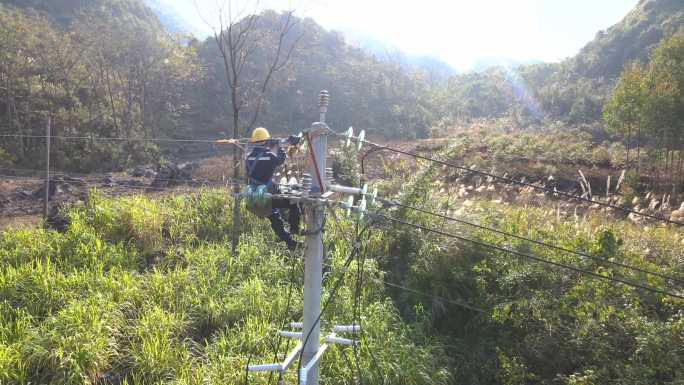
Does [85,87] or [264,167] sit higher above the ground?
[85,87]

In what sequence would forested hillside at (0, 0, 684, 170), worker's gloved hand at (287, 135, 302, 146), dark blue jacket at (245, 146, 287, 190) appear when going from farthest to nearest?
forested hillside at (0, 0, 684, 170)
dark blue jacket at (245, 146, 287, 190)
worker's gloved hand at (287, 135, 302, 146)

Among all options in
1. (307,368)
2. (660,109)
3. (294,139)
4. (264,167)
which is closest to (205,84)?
(660,109)

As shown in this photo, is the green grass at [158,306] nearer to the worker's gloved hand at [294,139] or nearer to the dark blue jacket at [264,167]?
the dark blue jacket at [264,167]

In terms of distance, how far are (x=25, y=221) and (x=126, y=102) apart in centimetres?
1243

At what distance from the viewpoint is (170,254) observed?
618cm

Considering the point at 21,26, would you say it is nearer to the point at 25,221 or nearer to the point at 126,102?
the point at 126,102

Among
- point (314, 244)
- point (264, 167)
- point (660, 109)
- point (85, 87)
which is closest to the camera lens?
point (314, 244)

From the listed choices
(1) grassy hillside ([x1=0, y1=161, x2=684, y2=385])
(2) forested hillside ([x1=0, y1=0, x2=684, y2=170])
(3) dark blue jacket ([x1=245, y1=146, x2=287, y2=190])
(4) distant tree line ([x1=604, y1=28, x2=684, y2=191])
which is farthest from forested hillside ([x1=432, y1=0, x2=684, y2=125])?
(3) dark blue jacket ([x1=245, y1=146, x2=287, y2=190])

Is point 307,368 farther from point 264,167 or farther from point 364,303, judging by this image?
point 364,303

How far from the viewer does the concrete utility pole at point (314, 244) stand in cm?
246

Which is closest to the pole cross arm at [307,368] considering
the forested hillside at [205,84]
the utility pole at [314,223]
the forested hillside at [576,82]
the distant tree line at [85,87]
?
the utility pole at [314,223]

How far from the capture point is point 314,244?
2508mm

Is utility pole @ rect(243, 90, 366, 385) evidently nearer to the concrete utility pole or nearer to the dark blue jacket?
the concrete utility pole

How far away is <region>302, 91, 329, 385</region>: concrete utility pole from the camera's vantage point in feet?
8.05
